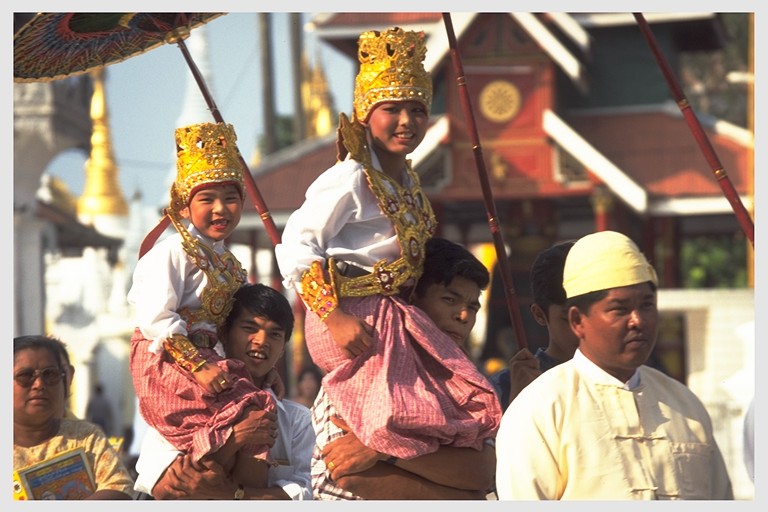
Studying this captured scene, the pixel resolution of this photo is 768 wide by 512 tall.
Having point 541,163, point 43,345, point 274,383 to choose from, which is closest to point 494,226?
point 274,383

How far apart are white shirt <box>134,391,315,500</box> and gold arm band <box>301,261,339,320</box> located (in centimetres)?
67

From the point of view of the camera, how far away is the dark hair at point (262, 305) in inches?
254

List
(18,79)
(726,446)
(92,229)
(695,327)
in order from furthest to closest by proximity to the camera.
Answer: (92,229), (695,327), (726,446), (18,79)

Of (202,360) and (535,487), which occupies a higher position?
(202,360)

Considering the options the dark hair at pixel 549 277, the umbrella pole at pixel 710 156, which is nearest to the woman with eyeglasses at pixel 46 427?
the dark hair at pixel 549 277

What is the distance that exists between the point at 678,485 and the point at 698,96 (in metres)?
31.9

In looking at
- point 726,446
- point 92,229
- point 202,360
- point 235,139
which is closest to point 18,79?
point 235,139

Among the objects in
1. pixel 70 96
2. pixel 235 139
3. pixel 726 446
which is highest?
pixel 70 96

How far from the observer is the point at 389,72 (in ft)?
20.6

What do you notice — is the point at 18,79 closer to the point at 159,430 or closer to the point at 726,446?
the point at 159,430

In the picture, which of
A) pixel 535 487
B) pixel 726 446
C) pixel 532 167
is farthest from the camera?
pixel 532 167

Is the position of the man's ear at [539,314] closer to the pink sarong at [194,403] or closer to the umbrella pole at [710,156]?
the umbrella pole at [710,156]

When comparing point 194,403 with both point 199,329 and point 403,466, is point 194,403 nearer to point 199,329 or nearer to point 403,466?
point 199,329

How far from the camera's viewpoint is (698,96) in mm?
36375
